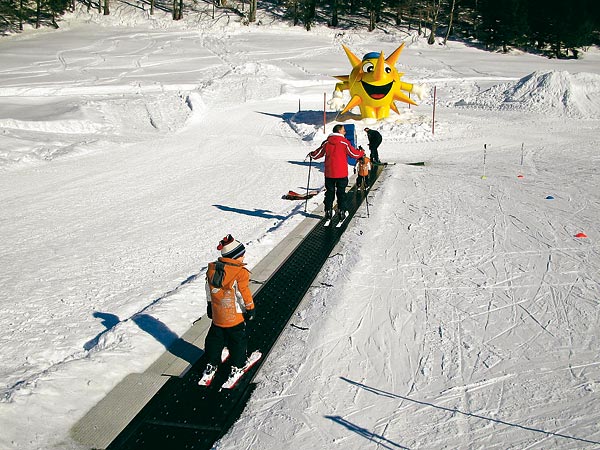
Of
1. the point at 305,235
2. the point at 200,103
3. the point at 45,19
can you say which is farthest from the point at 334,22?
the point at 305,235

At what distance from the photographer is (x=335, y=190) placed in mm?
9820

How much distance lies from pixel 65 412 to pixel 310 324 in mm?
2621

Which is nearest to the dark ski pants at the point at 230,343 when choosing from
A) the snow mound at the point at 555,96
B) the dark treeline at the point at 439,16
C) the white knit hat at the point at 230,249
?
the white knit hat at the point at 230,249

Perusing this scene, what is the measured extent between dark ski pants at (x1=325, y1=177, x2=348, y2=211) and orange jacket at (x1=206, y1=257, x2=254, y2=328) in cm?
510

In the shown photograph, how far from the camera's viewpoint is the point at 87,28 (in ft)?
178

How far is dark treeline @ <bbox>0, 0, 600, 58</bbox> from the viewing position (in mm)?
48938

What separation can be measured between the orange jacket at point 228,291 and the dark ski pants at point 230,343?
0.07 m

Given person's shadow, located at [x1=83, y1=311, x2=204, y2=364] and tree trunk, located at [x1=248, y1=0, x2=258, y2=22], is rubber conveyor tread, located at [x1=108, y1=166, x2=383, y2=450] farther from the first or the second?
tree trunk, located at [x1=248, y1=0, x2=258, y2=22]

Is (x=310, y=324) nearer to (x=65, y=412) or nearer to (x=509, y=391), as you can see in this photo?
(x=509, y=391)

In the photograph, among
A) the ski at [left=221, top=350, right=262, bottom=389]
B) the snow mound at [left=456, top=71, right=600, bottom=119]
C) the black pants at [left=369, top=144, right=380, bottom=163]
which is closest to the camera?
the ski at [left=221, top=350, right=262, bottom=389]

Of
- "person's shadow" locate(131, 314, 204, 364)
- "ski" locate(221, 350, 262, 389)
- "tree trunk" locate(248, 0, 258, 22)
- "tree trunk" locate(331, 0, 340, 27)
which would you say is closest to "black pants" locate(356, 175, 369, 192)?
"person's shadow" locate(131, 314, 204, 364)

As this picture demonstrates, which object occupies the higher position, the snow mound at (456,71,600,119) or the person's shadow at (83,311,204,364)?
the snow mound at (456,71,600,119)

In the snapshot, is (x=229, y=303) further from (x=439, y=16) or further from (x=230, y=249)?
(x=439, y=16)

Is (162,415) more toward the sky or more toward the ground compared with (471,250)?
more toward the ground
